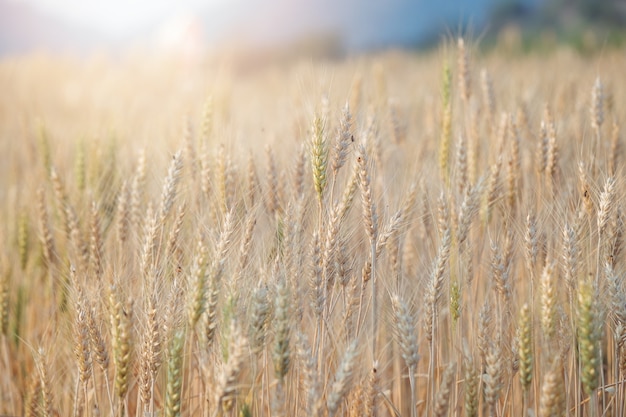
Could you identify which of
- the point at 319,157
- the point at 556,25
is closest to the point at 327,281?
the point at 319,157

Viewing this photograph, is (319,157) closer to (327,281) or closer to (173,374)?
(327,281)

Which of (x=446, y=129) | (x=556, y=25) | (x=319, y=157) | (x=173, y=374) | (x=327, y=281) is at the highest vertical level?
(x=556, y=25)

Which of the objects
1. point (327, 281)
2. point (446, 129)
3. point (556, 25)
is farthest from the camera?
point (556, 25)

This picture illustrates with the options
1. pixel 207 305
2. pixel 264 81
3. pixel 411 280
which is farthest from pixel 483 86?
pixel 264 81

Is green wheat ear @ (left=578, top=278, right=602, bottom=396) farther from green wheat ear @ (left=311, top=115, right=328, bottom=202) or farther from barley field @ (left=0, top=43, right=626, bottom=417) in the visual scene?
green wheat ear @ (left=311, top=115, right=328, bottom=202)

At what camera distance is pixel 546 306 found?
4.83 ft

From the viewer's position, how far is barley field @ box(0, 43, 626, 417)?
1.49 metres

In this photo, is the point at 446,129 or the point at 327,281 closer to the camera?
the point at 327,281

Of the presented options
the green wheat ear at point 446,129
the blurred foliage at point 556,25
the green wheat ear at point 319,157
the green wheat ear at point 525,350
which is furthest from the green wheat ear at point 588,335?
the blurred foliage at point 556,25

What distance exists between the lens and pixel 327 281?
5.27 ft

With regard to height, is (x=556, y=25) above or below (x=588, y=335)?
above

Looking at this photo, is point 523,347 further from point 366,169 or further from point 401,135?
point 401,135

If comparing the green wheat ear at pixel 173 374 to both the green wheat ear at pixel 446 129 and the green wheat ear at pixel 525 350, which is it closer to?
the green wheat ear at pixel 525 350

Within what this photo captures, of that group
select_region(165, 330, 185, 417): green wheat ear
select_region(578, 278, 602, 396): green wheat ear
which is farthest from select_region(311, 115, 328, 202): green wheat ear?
select_region(578, 278, 602, 396): green wheat ear
